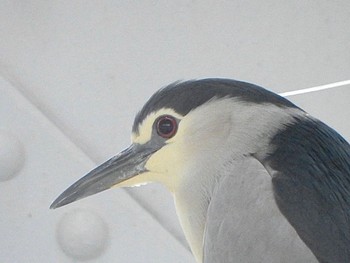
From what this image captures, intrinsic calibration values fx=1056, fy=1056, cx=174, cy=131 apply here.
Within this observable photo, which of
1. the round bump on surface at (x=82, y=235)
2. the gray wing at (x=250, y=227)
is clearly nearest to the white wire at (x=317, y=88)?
the round bump on surface at (x=82, y=235)

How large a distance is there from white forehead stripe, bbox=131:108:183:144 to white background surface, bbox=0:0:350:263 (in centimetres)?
45

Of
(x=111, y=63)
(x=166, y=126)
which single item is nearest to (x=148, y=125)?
(x=166, y=126)

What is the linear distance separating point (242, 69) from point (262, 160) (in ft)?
1.84

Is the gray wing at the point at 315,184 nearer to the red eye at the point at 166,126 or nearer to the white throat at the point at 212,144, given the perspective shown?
the white throat at the point at 212,144

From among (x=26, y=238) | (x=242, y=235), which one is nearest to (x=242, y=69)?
(x=26, y=238)

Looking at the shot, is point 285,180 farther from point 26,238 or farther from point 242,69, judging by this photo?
point 26,238

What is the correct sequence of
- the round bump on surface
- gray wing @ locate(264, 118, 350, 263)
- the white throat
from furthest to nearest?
the round bump on surface → the white throat → gray wing @ locate(264, 118, 350, 263)

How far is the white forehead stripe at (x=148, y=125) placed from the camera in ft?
4.89

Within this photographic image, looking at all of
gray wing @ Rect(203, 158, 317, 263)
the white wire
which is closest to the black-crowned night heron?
gray wing @ Rect(203, 158, 317, 263)

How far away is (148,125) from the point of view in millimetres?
1506

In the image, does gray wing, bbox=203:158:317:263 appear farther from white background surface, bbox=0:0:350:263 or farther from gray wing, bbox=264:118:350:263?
white background surface, bbox=0:0:350:263

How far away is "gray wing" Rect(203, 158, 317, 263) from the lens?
4.36ft

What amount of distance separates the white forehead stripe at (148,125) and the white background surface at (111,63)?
451 mm

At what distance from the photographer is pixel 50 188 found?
6.50 feet
